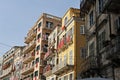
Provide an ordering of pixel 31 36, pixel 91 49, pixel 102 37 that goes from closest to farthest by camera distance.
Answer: pixel 102 37 → pixel 91 49 → pixel 31 36

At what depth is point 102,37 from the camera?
24.4 metres

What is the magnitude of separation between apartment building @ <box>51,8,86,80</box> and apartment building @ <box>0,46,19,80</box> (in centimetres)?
3836

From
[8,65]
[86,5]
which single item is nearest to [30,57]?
[8,65]

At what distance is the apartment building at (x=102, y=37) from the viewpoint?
20.3 meters

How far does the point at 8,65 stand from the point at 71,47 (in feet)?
158

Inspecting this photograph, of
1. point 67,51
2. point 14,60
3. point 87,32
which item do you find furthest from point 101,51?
point 14,60

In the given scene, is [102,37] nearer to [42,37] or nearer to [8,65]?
[42,37]

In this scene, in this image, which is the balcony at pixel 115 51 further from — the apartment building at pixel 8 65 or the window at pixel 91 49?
the apartment building at pixel 8 65

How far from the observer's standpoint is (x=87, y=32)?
29109 mm

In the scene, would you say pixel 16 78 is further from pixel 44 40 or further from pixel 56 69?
pixel 56 69

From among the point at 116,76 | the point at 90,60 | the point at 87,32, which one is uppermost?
the point at 87,32

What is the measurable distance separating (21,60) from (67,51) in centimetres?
3366

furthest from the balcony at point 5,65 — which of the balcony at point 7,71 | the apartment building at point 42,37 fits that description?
the apartment building at point 42,37

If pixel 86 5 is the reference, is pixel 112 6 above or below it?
below
